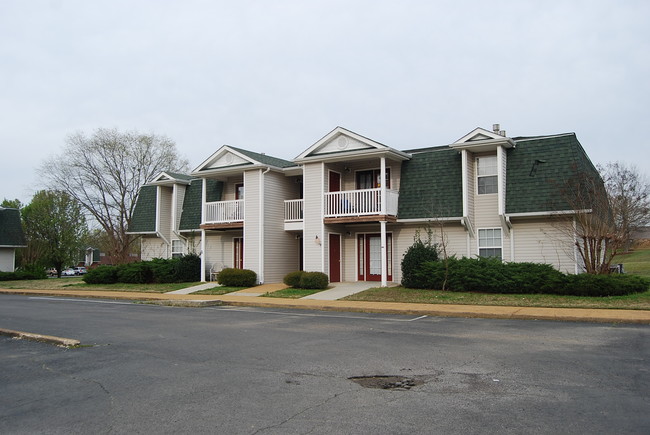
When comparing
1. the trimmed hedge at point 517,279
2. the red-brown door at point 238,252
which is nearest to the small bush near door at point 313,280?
the trimmed hedge at point 517,279

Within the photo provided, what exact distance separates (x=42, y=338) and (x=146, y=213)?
880 inches

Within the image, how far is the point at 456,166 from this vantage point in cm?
2284

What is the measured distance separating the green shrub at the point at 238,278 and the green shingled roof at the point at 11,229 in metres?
27.9

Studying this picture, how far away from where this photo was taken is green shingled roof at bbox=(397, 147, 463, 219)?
22.4 metres

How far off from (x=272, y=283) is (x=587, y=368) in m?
19.2

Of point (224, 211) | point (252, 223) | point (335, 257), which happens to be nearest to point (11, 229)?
point (224, 211)

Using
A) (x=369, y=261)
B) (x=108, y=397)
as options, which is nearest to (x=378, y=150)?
(x=369, y=261)

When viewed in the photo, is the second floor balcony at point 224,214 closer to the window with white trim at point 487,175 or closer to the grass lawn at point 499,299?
the grass lawn at point 499,299

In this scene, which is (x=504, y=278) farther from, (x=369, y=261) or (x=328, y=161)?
(x=328, y=161)

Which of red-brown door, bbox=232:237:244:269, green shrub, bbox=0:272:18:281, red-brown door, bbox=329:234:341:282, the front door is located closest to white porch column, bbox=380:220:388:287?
the front door

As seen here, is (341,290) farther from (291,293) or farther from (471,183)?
(471,183)

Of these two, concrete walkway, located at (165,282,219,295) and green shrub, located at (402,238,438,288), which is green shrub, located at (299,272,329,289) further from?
concrete walkway, located at (165,282,219,295)

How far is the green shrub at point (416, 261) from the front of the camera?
2134 centimetres

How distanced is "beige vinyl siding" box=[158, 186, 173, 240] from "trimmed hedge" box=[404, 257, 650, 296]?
1687 cm
